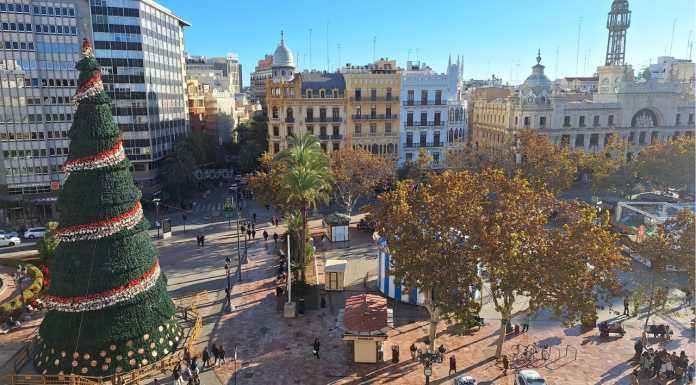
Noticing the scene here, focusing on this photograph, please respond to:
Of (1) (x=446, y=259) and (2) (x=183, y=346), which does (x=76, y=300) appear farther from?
(1) (x=446, y=259)

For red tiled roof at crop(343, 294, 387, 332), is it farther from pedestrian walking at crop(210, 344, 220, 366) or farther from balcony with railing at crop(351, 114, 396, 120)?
balcony with railing at crop(351, 114, 396, 120)

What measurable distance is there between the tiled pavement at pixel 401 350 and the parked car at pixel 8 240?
29.7 meters

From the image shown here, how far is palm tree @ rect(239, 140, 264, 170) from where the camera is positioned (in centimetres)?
7625

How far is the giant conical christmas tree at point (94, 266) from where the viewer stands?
74.8 feet

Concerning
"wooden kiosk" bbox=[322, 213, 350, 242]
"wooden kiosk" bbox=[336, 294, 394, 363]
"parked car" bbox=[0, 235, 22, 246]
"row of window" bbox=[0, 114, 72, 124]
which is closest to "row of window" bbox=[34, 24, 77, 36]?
"row of window" bbox=[0, 114, 72, 124]

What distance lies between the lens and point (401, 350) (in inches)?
1029

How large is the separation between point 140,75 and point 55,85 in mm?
9569

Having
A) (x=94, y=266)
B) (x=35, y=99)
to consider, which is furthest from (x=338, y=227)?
(x=35, y=99)

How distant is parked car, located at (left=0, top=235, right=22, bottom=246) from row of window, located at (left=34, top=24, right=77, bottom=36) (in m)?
24.1

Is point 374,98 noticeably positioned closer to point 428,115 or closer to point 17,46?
point 428,115

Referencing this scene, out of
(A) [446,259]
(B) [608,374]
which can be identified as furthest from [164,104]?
(B) [608,374]

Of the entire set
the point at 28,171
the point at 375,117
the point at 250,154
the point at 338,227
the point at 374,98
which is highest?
the point at 374,98

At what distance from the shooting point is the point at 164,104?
220ft

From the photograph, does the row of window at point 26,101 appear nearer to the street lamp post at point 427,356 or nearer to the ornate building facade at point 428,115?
the ornate building facade at point 428,115
